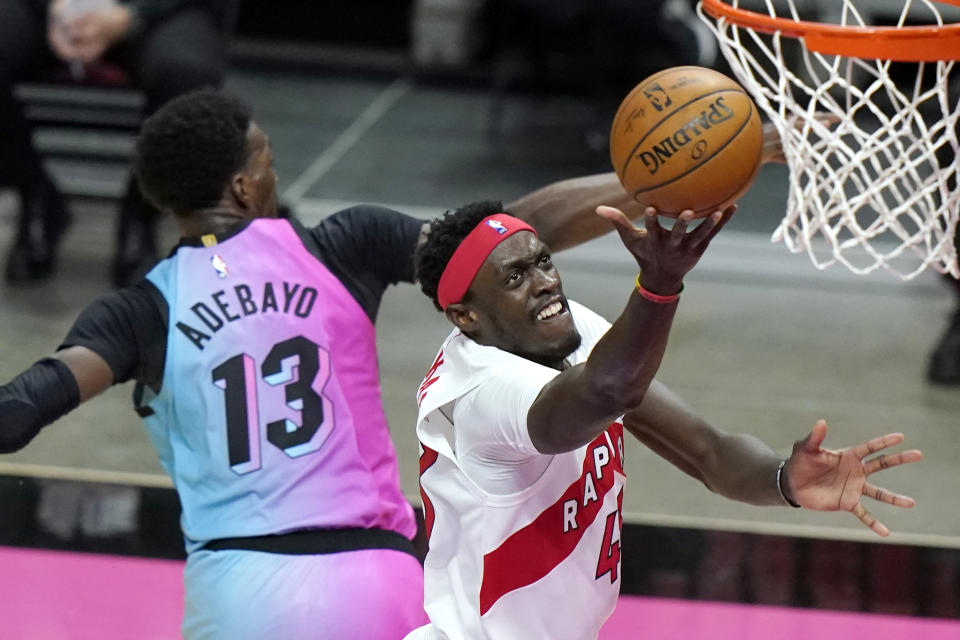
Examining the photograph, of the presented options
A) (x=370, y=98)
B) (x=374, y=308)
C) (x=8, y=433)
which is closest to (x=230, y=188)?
(x=374, y=308)

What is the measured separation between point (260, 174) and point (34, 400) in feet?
2.47

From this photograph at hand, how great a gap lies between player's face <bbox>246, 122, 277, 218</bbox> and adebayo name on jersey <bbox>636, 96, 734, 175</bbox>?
117 cm

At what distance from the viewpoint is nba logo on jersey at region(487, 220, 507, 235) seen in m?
2.21

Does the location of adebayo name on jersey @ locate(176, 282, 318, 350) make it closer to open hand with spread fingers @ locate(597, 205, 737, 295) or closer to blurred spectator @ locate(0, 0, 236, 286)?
open hand with spread fingers @ locate(597, 205, 737, 295)

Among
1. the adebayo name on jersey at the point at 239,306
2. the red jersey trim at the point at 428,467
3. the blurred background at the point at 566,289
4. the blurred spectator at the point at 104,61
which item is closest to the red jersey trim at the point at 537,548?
A: the red jersey trim at the point at 428,467

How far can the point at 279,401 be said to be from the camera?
2.68m

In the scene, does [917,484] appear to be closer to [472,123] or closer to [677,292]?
[677,292]

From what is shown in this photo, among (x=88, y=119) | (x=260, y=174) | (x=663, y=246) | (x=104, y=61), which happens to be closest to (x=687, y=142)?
(x=663, y=246)

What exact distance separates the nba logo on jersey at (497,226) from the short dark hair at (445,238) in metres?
0.03

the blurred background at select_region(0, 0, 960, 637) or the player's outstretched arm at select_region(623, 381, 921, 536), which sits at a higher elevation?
the player's outstretched arm at select_region(623, 381, 921, 536)

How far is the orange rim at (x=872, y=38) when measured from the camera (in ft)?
8.70

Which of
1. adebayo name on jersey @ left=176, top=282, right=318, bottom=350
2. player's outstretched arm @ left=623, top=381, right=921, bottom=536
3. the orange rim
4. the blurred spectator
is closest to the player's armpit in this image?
adebayo name on jersey @ left=176, top=282, right=318, bottom=350

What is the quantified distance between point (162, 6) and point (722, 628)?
11.5ft

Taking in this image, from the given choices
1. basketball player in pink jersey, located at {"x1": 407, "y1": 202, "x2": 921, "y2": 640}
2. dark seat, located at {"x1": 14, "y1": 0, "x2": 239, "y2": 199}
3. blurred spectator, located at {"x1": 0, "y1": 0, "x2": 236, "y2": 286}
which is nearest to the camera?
basketball player in pink jersey, located at {"x1": 407, "y1": 202, "x2": 921, "y2": 640}
